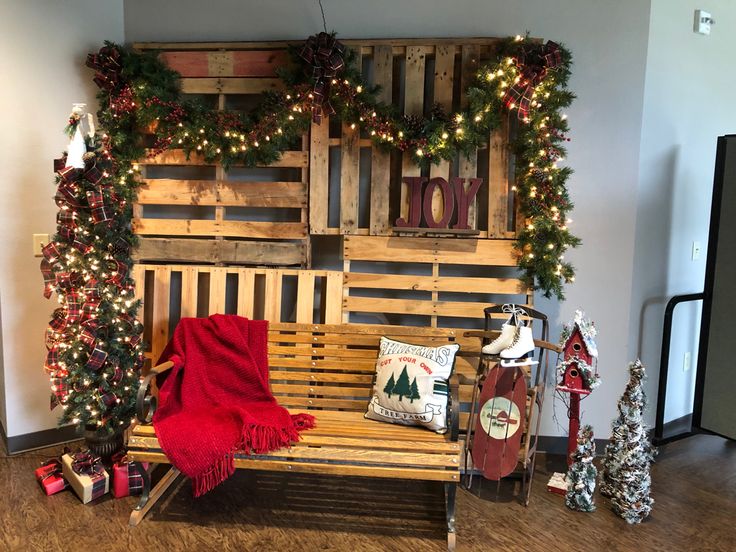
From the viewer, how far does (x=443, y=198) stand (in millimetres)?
3180

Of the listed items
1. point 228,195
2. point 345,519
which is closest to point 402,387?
point 345,519

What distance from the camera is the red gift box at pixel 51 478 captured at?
111 inches

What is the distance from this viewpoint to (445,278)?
3230 millimetres

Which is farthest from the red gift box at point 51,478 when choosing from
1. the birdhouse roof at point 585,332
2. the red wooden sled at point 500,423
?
the birdhouse roof at point 585,332

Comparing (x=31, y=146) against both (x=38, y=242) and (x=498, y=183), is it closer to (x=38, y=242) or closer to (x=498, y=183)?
(x=38, y=242)

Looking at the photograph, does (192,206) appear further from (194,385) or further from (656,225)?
A: (656,225)

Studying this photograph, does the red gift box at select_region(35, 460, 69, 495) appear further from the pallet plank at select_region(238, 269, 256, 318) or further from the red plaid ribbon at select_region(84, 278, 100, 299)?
the pallet plank at select_region(238, 269, 256, 318)

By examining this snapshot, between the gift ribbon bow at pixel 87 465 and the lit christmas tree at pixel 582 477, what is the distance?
94.1 inches

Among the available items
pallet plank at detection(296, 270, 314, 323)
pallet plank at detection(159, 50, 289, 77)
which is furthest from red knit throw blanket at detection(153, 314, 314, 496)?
pallet plank at detection(159, 50, 289, 77)

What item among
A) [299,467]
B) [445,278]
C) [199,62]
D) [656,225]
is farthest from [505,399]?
[199,62]

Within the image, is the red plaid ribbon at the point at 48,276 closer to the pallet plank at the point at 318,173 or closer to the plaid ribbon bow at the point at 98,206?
the plaid ribbon bow at the point at 98,206

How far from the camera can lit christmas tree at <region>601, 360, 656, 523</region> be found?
2654 mm

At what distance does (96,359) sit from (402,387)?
1.55m

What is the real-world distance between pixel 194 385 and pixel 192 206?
4.05 ft
